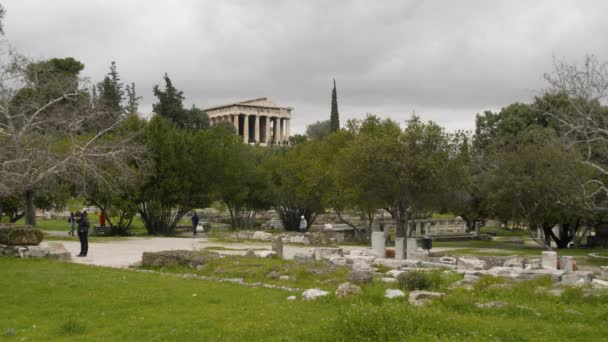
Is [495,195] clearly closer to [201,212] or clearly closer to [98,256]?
[98,256]

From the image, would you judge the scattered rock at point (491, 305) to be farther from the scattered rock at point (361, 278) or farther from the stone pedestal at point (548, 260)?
the stone pedestal at point (548, 260)

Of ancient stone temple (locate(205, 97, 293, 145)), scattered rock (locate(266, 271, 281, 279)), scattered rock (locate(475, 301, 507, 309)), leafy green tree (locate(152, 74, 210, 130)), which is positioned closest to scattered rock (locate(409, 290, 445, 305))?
scattered rock (locate(475, 301, 507, 309))

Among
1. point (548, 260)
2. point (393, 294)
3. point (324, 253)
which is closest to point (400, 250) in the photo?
point (324, 253)

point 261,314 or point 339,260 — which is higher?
point 339,260

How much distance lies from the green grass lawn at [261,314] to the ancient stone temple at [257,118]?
102 m

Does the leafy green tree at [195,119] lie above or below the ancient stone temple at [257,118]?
below

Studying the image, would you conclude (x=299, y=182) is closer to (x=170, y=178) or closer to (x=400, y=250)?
(x=170, y=178)

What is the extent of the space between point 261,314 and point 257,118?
359 ft

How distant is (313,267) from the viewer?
58.0 ft

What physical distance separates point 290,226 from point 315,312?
121 ft

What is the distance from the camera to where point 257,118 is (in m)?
119

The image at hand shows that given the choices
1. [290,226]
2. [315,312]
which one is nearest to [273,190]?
[290,226]

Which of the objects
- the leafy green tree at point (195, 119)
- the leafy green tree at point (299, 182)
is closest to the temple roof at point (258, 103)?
the leafy green tree at point (195, 119)

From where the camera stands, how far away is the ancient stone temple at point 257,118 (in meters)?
118
